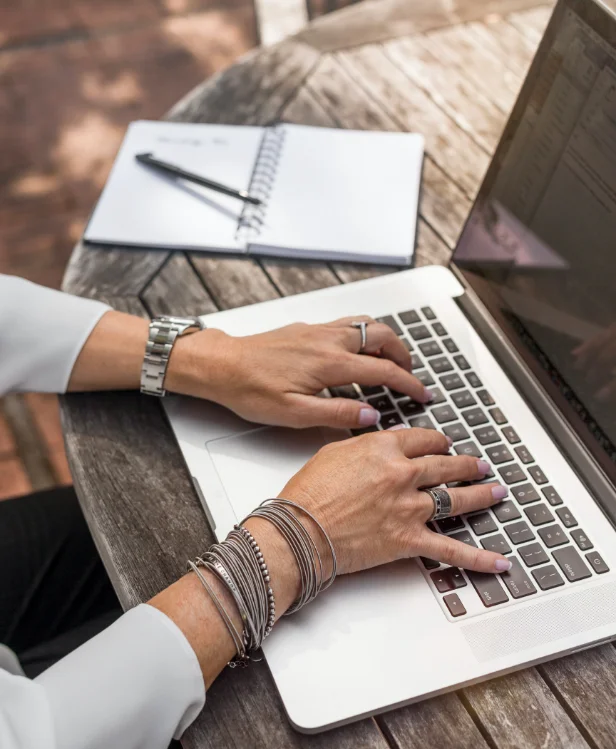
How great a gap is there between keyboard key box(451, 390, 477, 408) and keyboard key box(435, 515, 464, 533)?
0.14m

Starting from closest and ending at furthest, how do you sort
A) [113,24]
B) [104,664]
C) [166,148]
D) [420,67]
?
[104,664], [166,148], [420,67], [113,24]

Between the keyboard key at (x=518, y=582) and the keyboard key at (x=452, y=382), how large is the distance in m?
0.22

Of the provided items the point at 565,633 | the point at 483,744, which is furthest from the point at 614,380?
the point at 483,744

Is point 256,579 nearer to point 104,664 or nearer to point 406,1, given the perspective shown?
point 104,664

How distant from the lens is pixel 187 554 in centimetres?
72

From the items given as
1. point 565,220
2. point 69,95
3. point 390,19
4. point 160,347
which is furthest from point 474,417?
point 69,95

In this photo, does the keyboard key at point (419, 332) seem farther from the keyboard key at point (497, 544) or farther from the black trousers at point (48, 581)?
the black trousers at point (48, 581)

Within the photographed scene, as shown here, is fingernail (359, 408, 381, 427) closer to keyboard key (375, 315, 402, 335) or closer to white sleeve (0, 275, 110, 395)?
keyboard key (375, 315, 402, 335)

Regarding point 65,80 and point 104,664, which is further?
point 65,80

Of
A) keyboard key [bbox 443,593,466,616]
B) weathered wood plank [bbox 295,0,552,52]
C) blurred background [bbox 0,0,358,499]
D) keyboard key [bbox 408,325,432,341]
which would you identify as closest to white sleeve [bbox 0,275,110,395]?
keyboard key [bbox 408,325,432,341]

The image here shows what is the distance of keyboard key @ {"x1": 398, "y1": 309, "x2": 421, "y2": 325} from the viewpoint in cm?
89

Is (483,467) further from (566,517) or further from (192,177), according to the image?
(192,177)

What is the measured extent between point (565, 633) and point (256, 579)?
288 millimetres

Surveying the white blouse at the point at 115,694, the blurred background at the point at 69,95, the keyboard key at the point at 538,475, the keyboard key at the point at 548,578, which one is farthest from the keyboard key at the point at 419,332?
the blurred background at the point at 69,95
